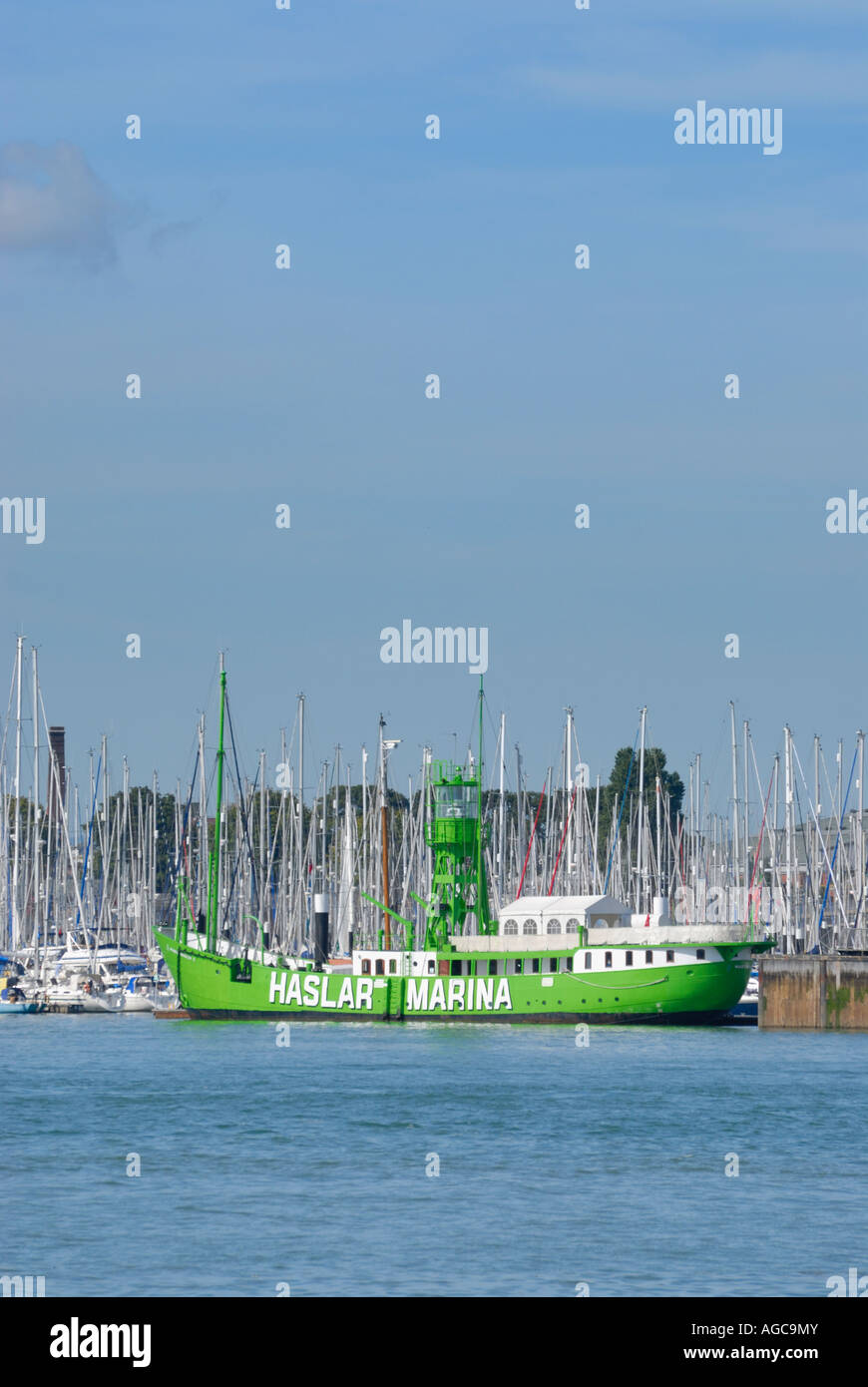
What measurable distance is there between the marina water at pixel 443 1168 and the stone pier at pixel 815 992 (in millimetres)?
920

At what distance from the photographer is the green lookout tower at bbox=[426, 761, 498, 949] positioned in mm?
82500

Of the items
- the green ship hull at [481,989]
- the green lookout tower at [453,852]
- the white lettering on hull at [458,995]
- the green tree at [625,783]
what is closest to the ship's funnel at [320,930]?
the green ship hull at [481,989]

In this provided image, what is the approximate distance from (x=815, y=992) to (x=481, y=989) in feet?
43.1

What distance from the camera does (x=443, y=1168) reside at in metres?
44.8

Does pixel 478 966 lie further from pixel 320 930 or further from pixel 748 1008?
pixel 748 1008

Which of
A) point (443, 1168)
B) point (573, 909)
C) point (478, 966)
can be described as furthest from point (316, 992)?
point (443, 1168)

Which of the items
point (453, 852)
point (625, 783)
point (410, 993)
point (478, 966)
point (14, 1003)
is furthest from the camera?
point (625, 783)

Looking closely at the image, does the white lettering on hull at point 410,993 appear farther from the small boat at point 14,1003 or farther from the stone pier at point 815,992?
the small boat at point 14,1003

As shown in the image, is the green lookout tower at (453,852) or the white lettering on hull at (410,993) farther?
the green lookout tower at (453,852)

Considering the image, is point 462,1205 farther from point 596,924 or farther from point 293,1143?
point 596,924

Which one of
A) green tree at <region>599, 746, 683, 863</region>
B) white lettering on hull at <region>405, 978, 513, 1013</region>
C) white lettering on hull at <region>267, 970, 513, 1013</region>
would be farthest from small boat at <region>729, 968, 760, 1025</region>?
green tree at <region>599, 746, 683, 863</region>

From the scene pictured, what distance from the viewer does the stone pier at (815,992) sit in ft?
241
